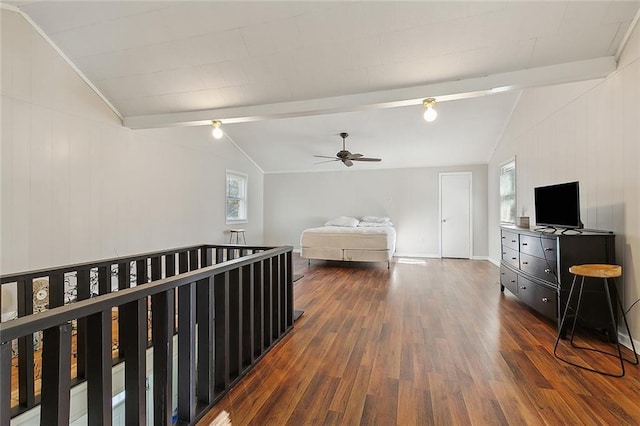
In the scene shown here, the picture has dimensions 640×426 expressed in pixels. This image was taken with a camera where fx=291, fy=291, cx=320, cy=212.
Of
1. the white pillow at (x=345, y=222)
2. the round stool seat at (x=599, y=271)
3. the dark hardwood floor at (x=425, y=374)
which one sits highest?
the white pillow at (x=345, y=222)

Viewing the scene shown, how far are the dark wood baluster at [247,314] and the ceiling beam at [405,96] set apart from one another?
6.88 feet

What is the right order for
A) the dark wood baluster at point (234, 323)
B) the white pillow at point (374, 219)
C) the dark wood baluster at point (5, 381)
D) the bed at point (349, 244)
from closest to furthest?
the dark wood baluster at point (5, 381) < the dark wood baluster at point (234, 323) < the bed at point (349, 244) < the white pillow at point (374, 219)

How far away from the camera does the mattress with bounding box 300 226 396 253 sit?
212 inches

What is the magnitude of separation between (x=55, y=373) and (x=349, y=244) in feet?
15.8

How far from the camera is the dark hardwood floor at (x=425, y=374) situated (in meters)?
1.54

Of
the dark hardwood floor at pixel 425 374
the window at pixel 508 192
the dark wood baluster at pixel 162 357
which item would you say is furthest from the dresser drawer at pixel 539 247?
the dark wood baluster at pixel 162 357

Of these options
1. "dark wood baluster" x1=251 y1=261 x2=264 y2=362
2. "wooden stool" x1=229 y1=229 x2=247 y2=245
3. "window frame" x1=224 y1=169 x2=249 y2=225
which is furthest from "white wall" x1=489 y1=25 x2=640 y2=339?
"window frame" x1=224 y1=169 x2=249 y2=225

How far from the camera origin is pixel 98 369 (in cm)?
109

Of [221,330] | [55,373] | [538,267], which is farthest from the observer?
[538,267]

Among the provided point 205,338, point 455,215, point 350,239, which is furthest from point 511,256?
point 205,338

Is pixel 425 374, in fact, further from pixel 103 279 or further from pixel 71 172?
pixel 71 172

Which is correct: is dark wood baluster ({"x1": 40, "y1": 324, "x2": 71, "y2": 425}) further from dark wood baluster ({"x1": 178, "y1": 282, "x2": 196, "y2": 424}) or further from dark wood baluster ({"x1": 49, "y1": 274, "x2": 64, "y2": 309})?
dark wood baluster ({"x1": 49, "y1": 274, "x2": 64, "y2": 309})

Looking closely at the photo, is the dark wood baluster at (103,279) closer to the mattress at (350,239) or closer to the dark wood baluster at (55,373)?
the dark wood baluster at (55,373)

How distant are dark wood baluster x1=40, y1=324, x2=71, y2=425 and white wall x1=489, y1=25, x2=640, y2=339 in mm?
3464
